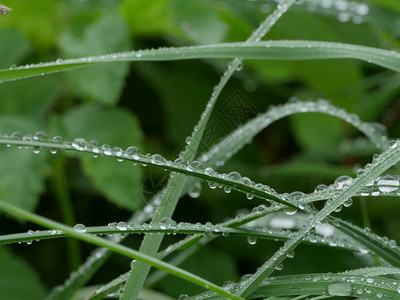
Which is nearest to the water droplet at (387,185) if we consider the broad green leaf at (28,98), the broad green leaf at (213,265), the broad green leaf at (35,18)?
the broad green leaf at (213,265)

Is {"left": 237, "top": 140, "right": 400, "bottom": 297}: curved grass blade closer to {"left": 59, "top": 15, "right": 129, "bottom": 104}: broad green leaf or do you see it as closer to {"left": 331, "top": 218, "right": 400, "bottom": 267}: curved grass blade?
{"left": 331, "top": 218, "right": 400, "bottom": 267}: curved grass blade

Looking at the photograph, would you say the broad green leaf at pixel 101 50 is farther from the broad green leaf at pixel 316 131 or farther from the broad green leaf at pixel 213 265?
the broad green leaf at pixel 316 131

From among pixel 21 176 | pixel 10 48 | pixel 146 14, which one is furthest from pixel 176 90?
pixel 21 176

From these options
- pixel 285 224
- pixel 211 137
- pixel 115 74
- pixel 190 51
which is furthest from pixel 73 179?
pixel 190 51

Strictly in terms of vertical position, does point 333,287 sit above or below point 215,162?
below

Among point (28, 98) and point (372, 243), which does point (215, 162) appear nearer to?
point (372, 243)

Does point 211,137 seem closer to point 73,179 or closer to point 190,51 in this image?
point 190,51
